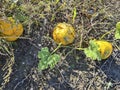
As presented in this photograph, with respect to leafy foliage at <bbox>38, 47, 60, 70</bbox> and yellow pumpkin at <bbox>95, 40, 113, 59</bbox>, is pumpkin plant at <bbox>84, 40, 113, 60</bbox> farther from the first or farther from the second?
leafy foliage at <bbox>38, 47, 60, 70</bbox>

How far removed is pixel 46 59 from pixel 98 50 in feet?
1.16

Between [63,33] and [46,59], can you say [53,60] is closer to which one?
[46,59]

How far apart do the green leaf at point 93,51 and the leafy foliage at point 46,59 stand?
21 cm

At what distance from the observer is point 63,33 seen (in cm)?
238

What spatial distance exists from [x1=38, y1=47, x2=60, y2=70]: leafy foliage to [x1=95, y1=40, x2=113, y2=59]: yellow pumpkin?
12.0 inches

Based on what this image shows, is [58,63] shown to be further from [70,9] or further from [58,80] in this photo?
[70,9]

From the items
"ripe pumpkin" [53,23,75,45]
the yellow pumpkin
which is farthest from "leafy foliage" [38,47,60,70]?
Result: the yellow pumpkin

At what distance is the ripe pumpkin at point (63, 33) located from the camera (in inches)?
94.0

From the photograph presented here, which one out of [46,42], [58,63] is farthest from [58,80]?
[46,42]

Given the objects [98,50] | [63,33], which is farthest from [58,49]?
[98,50]

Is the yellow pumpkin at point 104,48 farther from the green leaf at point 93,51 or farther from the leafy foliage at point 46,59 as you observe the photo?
the leafy foliage at point 46,59

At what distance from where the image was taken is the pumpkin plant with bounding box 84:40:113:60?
2.36 meters

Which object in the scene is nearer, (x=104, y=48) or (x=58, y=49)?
(x=104, y=48)

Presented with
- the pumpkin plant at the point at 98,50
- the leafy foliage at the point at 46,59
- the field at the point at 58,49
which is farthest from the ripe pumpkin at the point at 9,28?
the pumpkin plant at the point at 98,50
